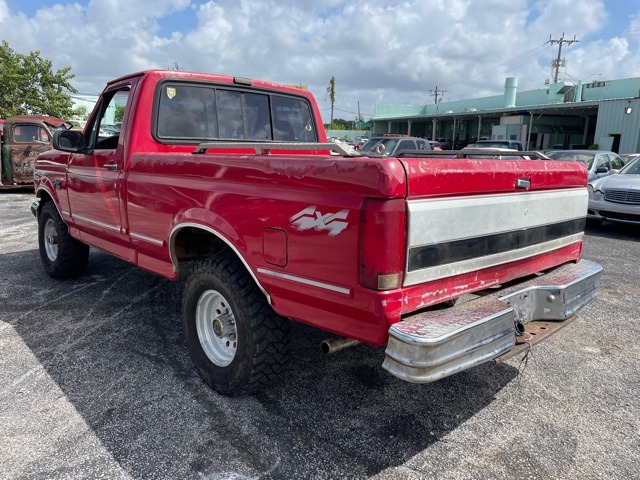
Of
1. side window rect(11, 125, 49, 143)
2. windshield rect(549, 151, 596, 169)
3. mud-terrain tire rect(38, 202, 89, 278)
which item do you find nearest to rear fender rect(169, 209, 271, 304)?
mud-terrain tire rect(38, 202, 89, 278)

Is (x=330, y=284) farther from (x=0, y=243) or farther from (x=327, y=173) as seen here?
(x=0, y=243)

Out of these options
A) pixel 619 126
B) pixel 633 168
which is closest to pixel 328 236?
pixel 633 168

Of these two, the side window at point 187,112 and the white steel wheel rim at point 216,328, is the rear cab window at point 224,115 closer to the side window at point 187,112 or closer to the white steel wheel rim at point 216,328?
the side window at point 187,112

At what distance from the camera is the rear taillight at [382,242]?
226 centimetres

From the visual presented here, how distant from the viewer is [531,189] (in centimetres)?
311

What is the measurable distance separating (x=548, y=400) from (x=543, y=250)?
3.27 ft

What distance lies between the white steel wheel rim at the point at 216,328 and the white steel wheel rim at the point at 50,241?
3205 mm

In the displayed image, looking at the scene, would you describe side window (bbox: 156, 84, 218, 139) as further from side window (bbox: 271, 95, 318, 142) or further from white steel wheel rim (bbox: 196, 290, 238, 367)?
white steel wheel rim (bbox: 196, 290, 238, 367)

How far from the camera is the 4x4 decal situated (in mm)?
2369

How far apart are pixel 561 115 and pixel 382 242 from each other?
35565mm

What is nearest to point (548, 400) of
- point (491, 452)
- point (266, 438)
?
point (491, 452)

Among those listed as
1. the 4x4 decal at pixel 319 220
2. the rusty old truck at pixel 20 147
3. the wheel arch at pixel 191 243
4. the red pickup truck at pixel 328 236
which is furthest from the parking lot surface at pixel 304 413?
the rusty old truck at pixel 20 147

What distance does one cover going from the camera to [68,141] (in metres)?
4.60

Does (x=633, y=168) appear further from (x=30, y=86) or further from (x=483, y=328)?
(x=30, y=86)
